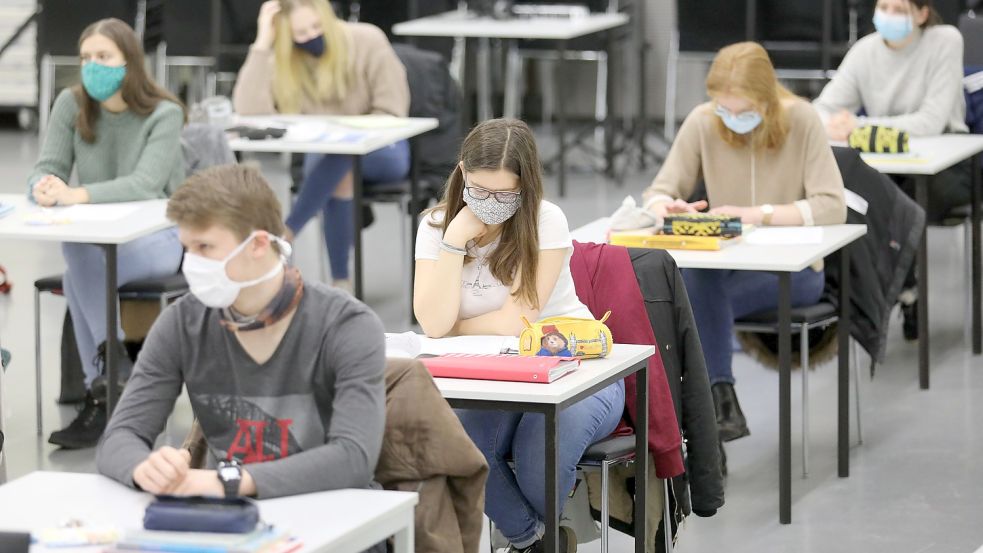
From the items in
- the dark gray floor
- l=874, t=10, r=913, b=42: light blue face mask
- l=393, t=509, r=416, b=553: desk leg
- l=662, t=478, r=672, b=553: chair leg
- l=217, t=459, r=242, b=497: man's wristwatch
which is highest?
l=874, t=10, r=913, b=42: light blue face mask

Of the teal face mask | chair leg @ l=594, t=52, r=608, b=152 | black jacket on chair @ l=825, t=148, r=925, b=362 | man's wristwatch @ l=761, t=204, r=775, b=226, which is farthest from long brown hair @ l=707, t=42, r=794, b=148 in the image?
chair leg @ l=594, t=52, r=608, b=152

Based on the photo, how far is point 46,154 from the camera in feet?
16.3

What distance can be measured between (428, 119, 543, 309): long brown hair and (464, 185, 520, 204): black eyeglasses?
18 mm

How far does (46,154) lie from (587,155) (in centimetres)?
514

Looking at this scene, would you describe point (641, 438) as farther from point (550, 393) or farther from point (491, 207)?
point (491, 207)

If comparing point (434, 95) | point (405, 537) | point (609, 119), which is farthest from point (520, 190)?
point (609, 119)

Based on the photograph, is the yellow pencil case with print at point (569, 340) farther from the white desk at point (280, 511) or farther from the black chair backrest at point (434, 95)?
the black chair backrest at point (434, 95)

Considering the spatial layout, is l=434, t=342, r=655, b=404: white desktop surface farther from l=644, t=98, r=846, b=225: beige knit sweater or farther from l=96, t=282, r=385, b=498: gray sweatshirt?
l=644, t=98, r=846, b=225: beige knit sweater

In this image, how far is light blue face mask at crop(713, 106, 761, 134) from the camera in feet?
14.8

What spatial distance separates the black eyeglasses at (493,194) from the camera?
3383mm

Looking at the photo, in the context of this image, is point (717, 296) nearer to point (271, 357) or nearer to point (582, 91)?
point (271, 357)

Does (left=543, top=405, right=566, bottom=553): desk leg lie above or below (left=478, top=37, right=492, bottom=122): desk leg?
below

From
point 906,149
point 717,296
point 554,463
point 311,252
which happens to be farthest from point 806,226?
point 311,252

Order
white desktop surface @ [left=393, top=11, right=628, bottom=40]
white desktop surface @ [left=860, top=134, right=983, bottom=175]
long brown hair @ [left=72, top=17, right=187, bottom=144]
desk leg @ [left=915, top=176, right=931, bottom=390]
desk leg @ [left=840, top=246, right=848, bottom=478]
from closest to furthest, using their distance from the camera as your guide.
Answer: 1. desk leg @ [left=840, top=246, right=848, bottom=478]
2. long brown hair @ [left=72, top=17, right=187, bottom=144]
3. white desktop surface @ [left=860, top=134, right=983, bottom=175]
4. desk leg @ [left=915, top=176, right=931, bottom=390]
5. white desktop surface @ [left=393, top=11, right=628, bottom=40]
